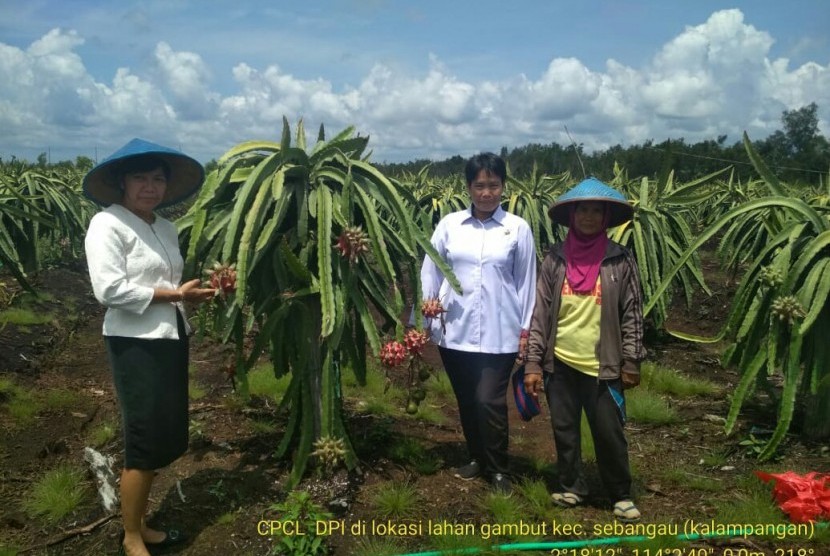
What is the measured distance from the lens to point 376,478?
3.81 m

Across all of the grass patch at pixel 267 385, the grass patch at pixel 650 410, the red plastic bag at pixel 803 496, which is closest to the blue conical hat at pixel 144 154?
the grass patch at pixel 267 385

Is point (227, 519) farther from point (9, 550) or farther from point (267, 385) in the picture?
point (267, 385)

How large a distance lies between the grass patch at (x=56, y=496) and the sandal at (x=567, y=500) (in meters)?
2.69

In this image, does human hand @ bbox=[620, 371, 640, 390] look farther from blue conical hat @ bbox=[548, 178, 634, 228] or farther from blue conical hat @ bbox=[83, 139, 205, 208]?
blue conical hat @ bbox=[83, 139, 205, 208]

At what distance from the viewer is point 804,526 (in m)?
A: 3.35

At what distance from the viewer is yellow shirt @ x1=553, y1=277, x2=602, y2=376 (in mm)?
3479

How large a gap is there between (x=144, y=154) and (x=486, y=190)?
1.82 meters

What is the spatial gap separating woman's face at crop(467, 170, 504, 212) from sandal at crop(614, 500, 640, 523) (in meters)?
1.81

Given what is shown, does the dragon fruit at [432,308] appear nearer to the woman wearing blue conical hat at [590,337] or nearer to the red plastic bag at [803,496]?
the woman wearing blue conical hat at [590,337]

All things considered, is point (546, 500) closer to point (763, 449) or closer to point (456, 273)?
point (456, 273)

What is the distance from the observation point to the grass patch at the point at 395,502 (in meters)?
3.43

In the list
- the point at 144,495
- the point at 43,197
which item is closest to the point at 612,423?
the point at 144,495

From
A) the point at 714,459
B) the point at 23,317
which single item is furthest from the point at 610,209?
the point at 23,317

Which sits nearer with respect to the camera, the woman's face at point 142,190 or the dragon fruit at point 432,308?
the woman's face at point 142,190
